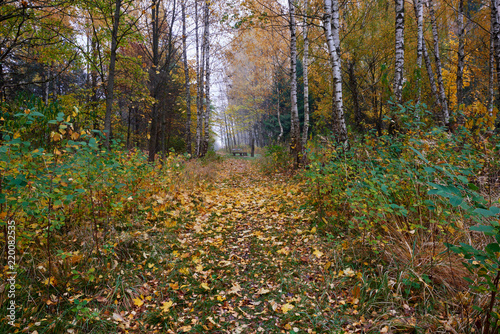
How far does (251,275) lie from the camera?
292 centimetres

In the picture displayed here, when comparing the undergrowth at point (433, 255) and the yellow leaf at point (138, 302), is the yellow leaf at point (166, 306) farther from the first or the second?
the undergrowth at point (433, 255)

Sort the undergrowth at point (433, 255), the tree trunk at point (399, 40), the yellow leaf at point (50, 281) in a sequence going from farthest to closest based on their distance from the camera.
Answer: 1. the tree trunk at point (399, 40)
2. the yellow leaf at point (50, 281)
3. the undergrowth at point (433, 255)

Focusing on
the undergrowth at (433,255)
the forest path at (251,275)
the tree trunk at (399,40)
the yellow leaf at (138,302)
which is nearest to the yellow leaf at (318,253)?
the forest path at (251,275)

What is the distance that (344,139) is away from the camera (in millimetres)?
5172

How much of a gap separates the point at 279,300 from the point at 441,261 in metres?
1.61

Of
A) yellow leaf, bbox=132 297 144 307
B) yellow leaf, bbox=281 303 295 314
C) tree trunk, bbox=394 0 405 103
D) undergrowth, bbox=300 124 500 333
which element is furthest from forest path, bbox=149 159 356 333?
tree trunk, bbox=394 0 405 103

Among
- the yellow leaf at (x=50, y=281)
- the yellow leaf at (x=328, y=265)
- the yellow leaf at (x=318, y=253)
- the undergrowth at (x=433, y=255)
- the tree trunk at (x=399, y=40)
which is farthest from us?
the tree trunk at (x=399, y=40)

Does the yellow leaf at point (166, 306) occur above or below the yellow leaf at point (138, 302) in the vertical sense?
below

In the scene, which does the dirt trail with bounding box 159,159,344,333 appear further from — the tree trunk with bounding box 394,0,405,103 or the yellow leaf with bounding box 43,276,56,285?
the tree trunk with bounding box 394,0,405,103

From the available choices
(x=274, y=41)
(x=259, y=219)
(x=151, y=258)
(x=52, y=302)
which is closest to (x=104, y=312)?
(x=52, y=302)

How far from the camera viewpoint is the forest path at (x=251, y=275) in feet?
7.32

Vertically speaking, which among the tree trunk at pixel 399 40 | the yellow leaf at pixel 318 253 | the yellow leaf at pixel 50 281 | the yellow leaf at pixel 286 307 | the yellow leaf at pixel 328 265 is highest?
the tree trunk at pixel 399 40

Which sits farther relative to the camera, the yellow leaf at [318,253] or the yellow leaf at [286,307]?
the yellow leaf at [318,253]

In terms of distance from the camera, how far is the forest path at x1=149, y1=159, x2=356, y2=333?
2231mm
